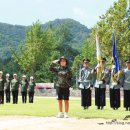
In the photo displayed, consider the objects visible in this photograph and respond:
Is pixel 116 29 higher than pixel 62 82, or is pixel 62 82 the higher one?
pixel 116 29

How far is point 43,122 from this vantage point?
12570mm

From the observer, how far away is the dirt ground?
1141cm

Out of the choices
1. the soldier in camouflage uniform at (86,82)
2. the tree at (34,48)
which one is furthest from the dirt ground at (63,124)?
the tree at (34,48)

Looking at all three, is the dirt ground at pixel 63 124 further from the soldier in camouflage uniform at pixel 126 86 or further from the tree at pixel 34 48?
the tree at pixel 34 48

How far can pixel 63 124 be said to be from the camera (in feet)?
39.5

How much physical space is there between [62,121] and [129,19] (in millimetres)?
28460

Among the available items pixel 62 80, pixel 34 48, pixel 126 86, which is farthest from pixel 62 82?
pixel 34 48

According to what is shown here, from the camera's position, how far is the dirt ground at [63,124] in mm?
11406

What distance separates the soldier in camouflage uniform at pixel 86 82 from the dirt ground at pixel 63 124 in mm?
4728

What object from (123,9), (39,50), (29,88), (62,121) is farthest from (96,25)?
(62,121)

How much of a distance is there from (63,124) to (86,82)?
20.1ft

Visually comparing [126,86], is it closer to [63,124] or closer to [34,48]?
[63,124]

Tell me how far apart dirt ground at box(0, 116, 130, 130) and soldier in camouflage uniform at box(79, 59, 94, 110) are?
473 centimetres

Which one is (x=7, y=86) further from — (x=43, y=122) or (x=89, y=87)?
(x=43, y=122)
